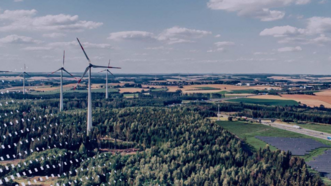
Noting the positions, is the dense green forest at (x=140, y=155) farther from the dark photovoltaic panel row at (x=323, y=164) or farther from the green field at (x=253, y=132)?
the green field at (x=253, y=132)

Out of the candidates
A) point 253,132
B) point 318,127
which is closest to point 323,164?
point 253,132

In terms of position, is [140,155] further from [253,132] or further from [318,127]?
[318,127]

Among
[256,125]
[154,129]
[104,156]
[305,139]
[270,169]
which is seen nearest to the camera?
[270,169]

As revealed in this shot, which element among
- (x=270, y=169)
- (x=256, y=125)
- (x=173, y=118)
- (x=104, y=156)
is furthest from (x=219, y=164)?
(x=256, y=125)

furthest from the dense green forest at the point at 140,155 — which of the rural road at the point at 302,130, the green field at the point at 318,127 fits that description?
the green field at the point at 318,127

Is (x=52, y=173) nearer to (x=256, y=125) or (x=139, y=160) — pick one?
(x=139, y=160)

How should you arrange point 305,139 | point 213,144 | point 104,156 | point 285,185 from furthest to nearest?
point 305,139 < point 213,144 < point 104,156 < point 285,185

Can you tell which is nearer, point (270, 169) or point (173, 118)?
point (270, 169)
